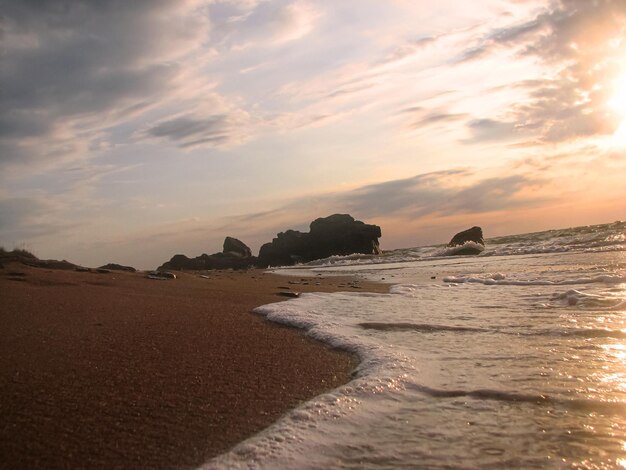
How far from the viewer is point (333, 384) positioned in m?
3.79

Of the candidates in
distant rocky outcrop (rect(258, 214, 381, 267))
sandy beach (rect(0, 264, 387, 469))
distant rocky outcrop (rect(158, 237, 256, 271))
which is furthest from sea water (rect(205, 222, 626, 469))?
distant rocky outcrop (rect(258, 214, 381, 267))

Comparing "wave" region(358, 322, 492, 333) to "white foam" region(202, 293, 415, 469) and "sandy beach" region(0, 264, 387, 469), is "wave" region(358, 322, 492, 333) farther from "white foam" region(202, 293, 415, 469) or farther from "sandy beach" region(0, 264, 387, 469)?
"sandy beach" region(0, 264, 387, 469)

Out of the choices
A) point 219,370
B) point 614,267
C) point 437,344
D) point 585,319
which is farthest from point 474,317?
point 614,267

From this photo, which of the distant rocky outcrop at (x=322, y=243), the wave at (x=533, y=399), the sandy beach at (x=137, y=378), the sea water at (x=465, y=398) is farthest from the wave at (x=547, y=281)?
the distant rocky outcrop at (x=322, y=243)

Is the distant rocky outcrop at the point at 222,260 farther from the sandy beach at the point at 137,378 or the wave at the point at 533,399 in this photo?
the wave at the point at 533,399

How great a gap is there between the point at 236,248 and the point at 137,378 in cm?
4060

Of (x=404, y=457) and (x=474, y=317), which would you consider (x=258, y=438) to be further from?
(x=474, y=317)

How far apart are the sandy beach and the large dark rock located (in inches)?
1454

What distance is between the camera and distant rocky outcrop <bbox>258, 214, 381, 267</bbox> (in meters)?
47.4

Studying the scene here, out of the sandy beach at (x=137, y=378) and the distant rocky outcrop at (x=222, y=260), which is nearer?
the sandy beach at (x=137, y=378)

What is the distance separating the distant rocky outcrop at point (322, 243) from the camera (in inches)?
1866

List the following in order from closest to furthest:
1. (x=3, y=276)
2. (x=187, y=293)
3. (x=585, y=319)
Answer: (x=585, y=319), (x=3, y=276), (x=187, y=293)

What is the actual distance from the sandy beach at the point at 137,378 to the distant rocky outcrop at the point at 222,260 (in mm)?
28397

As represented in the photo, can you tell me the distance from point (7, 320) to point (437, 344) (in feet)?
13.5
